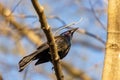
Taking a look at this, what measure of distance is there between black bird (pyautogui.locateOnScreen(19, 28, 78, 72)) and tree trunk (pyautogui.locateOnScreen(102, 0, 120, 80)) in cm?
43

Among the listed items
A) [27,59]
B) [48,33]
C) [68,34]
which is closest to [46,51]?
[27,59]

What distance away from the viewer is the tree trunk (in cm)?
229

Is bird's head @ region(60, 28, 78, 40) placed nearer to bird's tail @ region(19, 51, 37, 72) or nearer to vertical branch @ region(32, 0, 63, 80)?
bird's tail @ region(19, 51, 37, 72)

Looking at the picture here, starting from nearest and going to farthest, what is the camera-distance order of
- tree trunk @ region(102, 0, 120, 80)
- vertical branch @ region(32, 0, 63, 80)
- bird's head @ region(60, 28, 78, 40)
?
vertical branch @ region(32, 0, 63, 80)
tree trunk @ region(102, 0, 120, 80)
bird's head @ region(60, 28, 78, 40)

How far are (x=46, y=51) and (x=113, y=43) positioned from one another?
50 centimetres

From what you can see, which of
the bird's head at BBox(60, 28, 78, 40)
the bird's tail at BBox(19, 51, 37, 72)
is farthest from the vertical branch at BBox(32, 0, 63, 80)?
the bird's head at BBox(60, 28, 78, 40)

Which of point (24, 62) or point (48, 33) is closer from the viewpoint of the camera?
point (48, 33)

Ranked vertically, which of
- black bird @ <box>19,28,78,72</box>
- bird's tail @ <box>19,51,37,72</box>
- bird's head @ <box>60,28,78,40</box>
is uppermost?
bird's head @ <box>60,28,78,40</box>

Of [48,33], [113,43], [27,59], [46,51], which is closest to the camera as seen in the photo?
[48,33]

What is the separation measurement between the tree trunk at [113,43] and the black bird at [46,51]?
434 mm

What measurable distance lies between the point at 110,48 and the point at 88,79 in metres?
3.81

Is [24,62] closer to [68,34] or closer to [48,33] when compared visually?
[48,33]

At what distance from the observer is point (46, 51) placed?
8.60 feet

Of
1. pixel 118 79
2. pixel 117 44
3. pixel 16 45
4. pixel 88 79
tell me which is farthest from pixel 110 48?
pixel 88 79
